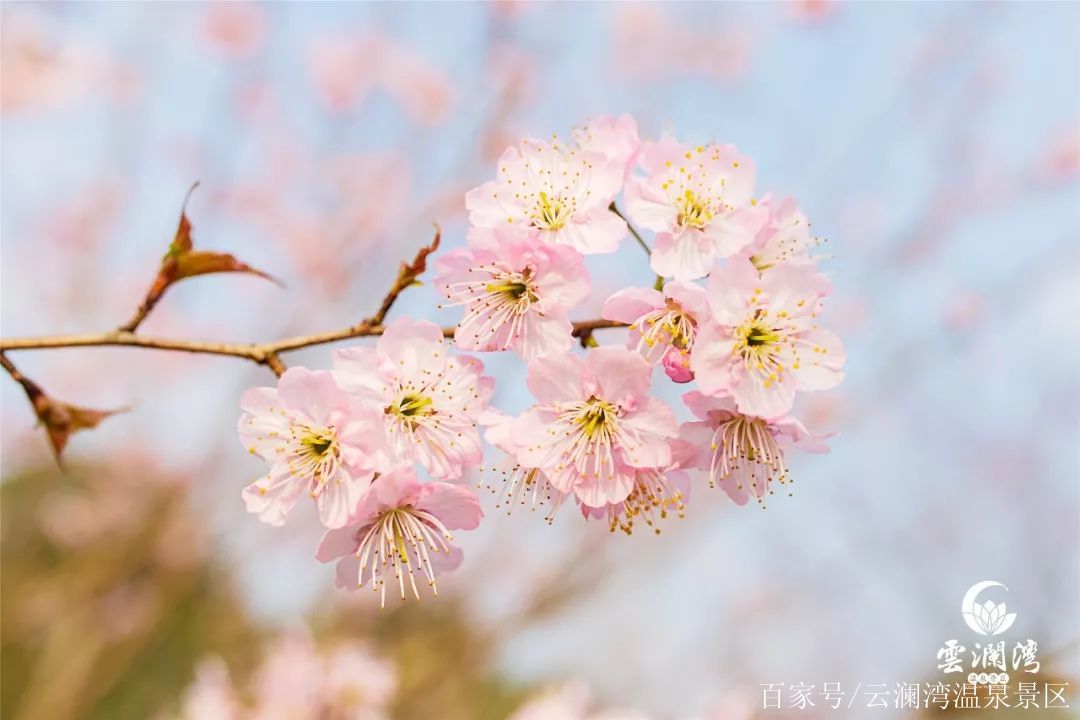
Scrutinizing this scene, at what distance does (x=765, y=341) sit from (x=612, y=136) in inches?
16.8

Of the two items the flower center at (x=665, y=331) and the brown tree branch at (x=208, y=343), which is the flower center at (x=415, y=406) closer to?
the brown tree branch at (x=208, y=343)

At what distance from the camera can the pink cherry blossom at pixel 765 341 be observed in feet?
3.53

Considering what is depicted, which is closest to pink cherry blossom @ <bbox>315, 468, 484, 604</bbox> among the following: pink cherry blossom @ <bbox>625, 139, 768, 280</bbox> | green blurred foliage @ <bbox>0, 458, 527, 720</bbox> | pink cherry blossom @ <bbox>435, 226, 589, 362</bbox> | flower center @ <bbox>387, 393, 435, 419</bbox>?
flower center @ <bbox>387, 393, 435, 419</bbox>

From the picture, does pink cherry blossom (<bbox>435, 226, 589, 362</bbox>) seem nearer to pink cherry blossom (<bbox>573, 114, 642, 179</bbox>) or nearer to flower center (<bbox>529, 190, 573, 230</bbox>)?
flower center (<bbox>529, 190, 573, 230</bbox>)

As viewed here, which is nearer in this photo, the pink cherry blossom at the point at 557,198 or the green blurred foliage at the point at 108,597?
the pink cherry blossom at the point at 557,198

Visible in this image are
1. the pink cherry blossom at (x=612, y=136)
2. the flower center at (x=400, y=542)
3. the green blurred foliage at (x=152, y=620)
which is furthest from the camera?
the green blurred foliage at (x=152, y=620)

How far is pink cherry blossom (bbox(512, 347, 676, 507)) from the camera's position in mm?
1114

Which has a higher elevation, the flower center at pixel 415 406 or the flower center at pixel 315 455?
the flower center at pixel 415 406

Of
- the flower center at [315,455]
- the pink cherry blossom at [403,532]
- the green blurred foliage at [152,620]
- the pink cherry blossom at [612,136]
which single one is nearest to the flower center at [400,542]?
the pink cherry blossom at [403,532]

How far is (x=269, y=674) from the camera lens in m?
2.80

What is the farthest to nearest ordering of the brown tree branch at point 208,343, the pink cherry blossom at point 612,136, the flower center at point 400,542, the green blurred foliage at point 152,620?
the green blurred foliage at point 152,620
the pink cherry blossom at point 612,136
the flower center at point 400,542
the brown tree branch at point 208,343

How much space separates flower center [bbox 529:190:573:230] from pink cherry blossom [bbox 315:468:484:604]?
401 mm

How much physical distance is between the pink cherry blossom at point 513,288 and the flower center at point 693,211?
0.60ft

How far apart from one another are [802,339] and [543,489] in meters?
0.42
